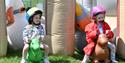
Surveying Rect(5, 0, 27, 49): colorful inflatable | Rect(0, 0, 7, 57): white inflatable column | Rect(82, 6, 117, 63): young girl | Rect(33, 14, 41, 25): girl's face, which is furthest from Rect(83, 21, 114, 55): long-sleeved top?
Rect(5, 0, 27, 49): colorful inflatable

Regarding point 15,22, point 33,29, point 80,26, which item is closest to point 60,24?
point 80,26

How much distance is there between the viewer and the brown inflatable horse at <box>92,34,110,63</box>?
4152mm

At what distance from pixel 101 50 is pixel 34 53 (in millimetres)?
785

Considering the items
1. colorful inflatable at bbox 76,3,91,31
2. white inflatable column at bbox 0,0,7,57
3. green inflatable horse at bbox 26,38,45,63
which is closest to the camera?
green inflatable horse at bbox 26,38,45,63

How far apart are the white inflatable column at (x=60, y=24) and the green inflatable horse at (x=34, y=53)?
58 cm

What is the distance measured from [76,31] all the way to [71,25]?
1.22ft

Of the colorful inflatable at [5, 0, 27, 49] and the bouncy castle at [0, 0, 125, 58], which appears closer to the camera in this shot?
the bouncy castle at [0, 0, 125, 58]

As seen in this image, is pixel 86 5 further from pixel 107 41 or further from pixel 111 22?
pixel 107 41

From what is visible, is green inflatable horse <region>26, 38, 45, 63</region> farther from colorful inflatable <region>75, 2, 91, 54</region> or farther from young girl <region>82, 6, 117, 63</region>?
colorful inflatable <region>75, 2, 91, 54</region>

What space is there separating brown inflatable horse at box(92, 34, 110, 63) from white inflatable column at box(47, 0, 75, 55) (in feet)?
1.94

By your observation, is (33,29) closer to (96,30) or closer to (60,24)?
(60,24)

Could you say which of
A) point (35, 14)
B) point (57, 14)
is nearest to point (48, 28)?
point (57, 14)

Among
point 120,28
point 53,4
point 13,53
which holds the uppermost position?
point 53,4

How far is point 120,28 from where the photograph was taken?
4777 mm
